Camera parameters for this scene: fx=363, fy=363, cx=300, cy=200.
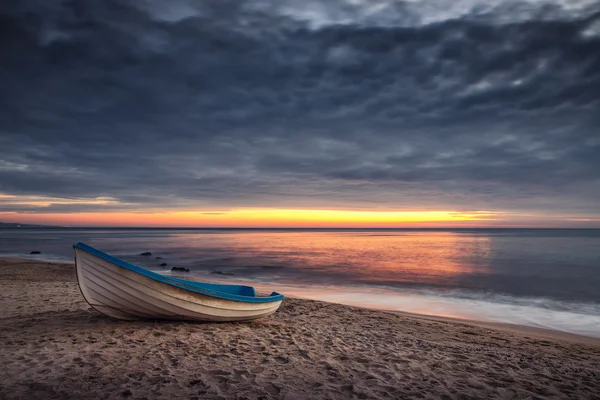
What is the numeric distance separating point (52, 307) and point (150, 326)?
3.84 m

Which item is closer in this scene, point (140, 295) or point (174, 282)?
point (140, 295)

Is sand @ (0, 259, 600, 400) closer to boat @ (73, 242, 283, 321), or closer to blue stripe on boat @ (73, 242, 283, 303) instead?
boat @ (73, 242, 283, 321)

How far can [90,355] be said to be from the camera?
570cm

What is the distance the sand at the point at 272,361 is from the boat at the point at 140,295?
0.26m

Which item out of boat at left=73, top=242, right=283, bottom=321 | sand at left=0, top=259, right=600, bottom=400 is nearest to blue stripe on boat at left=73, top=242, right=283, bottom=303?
boat at left=73, top=242, right=283, bottom=321

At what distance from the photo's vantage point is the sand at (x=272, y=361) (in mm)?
4746

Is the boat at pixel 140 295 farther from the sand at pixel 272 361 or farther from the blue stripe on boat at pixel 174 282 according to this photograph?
the sand at pixel 272 361

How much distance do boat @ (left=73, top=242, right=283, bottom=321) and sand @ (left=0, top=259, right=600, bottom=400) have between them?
0.26m

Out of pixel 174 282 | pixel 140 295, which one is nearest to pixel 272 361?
pixel 174 282

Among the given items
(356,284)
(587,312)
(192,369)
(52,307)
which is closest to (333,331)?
(192,369)

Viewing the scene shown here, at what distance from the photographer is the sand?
187 inches

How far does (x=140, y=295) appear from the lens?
7.18 metres

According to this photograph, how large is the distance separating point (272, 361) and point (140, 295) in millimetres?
3107

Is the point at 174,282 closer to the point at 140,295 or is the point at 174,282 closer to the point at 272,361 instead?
the point at 140,295
